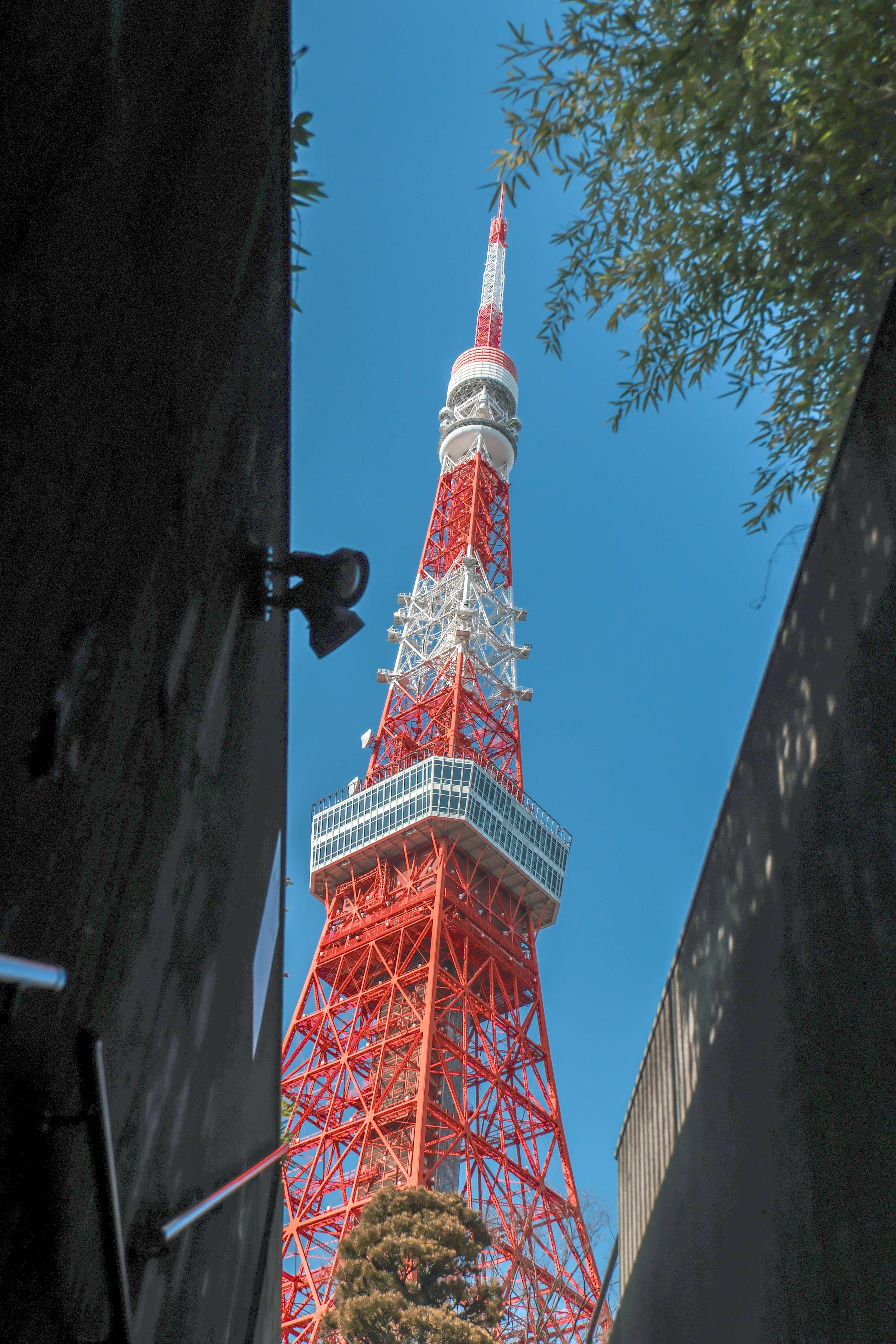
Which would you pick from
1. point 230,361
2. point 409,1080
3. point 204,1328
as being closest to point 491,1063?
point 409,1080

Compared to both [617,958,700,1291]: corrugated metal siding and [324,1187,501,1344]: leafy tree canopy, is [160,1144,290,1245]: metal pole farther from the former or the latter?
[324,1187,501,1344]: leafy tree canopy

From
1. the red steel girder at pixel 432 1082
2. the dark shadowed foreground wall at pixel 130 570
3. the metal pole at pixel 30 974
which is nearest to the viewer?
the metal pole at pixel 30 974

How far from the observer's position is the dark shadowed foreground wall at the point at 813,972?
2646 mm

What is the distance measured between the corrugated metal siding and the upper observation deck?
2746 cm

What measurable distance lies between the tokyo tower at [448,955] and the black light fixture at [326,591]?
19895 millimetres

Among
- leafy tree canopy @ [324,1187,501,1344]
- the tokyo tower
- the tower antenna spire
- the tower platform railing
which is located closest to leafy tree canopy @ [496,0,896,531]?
leafy tree canopy @ [324,1187,501,1344]

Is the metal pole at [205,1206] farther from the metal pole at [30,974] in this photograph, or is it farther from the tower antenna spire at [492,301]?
the tower antenna spire at [492,301]

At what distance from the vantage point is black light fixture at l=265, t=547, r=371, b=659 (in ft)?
12.5

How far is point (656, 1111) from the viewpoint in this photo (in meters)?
5.73

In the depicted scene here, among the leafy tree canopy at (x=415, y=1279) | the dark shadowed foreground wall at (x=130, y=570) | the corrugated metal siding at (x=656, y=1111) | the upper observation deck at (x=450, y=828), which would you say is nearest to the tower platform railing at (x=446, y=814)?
the upper observation deck at (x=450, y=828)

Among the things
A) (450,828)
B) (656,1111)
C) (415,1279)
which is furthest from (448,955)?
(656,1111)

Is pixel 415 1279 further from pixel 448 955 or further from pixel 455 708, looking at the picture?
pixel 455 708

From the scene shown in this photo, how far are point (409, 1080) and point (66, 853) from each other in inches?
1173

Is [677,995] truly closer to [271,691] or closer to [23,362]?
[271,691]
